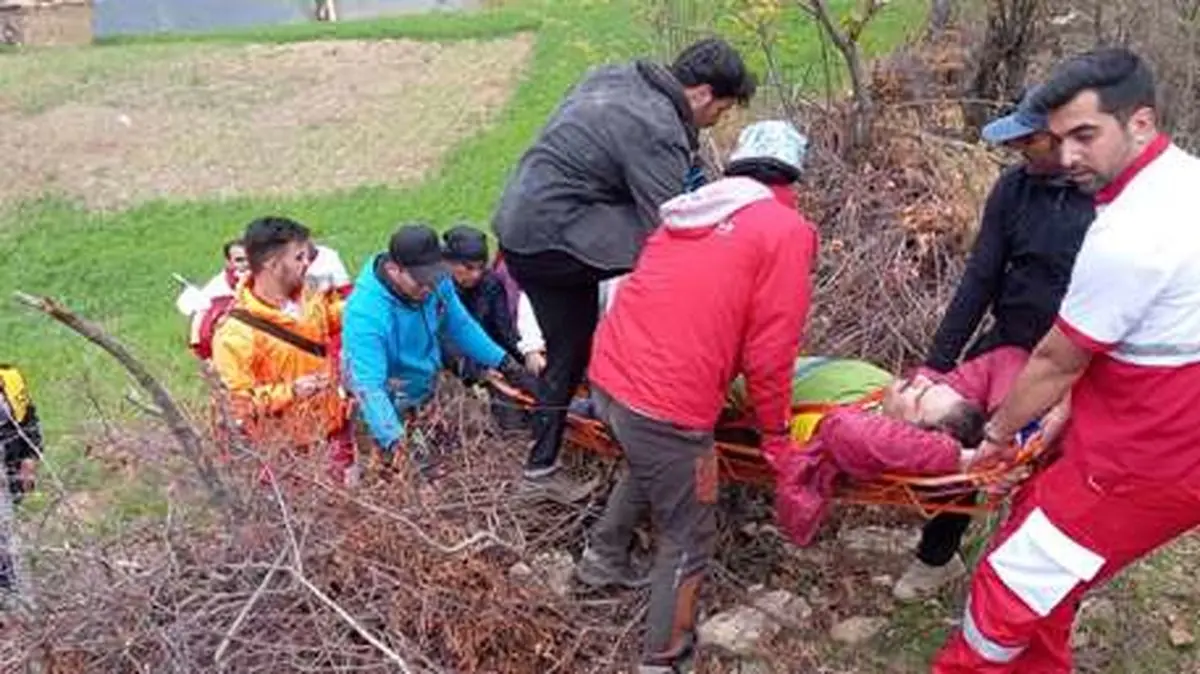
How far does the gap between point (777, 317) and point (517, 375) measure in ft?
5.31

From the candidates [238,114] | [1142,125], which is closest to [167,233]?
[238,114]

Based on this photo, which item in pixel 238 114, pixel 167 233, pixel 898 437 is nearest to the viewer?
pixel 898 437

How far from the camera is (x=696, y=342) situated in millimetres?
3822

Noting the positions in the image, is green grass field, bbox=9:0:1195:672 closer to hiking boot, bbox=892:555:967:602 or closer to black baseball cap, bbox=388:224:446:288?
hiking boot, bbox=892:555:967:602

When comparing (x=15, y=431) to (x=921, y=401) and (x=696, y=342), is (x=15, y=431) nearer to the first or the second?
(x=696, y=342)

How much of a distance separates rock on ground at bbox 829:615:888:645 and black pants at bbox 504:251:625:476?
1.05m

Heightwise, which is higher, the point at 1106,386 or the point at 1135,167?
the point at 1135,167

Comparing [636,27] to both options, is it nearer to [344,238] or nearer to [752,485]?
[344,238]

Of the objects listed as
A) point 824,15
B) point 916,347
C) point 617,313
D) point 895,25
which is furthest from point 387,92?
point 617,313

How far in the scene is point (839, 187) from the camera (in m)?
6.96

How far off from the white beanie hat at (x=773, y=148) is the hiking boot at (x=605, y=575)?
127cm

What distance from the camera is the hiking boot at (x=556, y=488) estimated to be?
4.63 m

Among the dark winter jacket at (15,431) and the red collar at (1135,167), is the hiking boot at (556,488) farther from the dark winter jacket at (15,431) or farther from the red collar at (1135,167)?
the red collar at (1135,167)

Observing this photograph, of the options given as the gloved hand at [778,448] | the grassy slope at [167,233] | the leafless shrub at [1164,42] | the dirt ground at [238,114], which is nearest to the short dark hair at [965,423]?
the gloved hand at [778,448]
